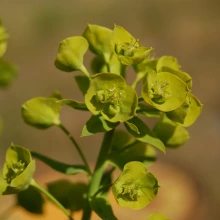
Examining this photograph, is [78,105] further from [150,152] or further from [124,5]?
[124,5]

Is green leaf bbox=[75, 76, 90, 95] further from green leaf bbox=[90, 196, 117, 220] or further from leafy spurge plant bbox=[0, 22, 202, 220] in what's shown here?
green leaf bbox=[90, 196, 117, 220]

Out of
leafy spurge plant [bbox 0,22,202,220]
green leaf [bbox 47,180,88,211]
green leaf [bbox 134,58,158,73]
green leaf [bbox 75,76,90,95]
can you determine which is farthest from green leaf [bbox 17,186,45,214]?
green leaf [bbox 134,58,158,73]

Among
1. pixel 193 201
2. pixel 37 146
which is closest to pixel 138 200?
pixel 193 201

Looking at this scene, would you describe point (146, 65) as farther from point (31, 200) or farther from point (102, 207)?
point (31, 200)

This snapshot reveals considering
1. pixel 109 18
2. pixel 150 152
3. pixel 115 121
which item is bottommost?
pixel 109 18

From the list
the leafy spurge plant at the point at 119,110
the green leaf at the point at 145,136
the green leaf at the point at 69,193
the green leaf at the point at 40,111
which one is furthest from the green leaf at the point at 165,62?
the green leaf at the point at 69,193

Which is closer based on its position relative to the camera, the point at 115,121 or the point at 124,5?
the point at 115,121
